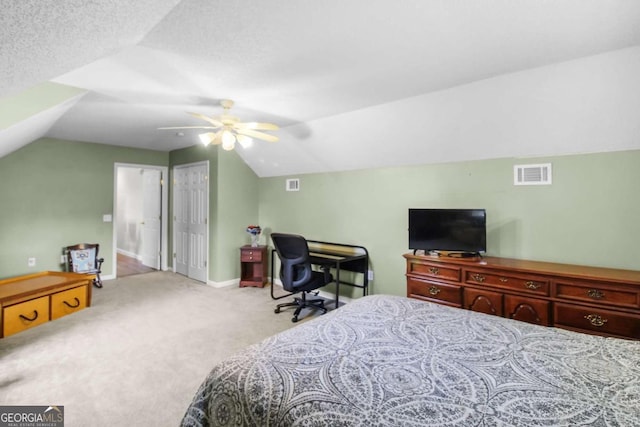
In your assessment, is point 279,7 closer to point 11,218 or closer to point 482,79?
point 482,79

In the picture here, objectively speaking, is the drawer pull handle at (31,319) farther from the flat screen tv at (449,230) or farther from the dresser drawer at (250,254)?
the flat screen tv at (449,230)

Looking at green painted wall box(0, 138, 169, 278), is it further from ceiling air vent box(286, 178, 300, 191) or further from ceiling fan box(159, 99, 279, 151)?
ceiling fan box(159, 99, 279, 151)

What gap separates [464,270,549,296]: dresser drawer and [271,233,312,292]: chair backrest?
170cm

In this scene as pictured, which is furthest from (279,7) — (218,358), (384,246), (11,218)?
(11,218)

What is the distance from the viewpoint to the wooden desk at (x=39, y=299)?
2.96 metres

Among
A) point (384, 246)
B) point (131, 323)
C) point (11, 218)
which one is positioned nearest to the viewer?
point (131, 323)

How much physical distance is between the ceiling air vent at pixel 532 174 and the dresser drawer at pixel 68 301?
16.8 feet

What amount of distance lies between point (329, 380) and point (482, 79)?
2.48m

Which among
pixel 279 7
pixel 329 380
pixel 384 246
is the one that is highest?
pixel 279 7

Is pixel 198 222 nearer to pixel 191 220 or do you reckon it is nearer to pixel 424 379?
pixel 191 220

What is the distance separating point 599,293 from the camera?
7.09ft

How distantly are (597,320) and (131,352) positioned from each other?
378 centimetres

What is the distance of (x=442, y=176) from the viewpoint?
3.37 metres

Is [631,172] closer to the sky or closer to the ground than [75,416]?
closer to the sky
